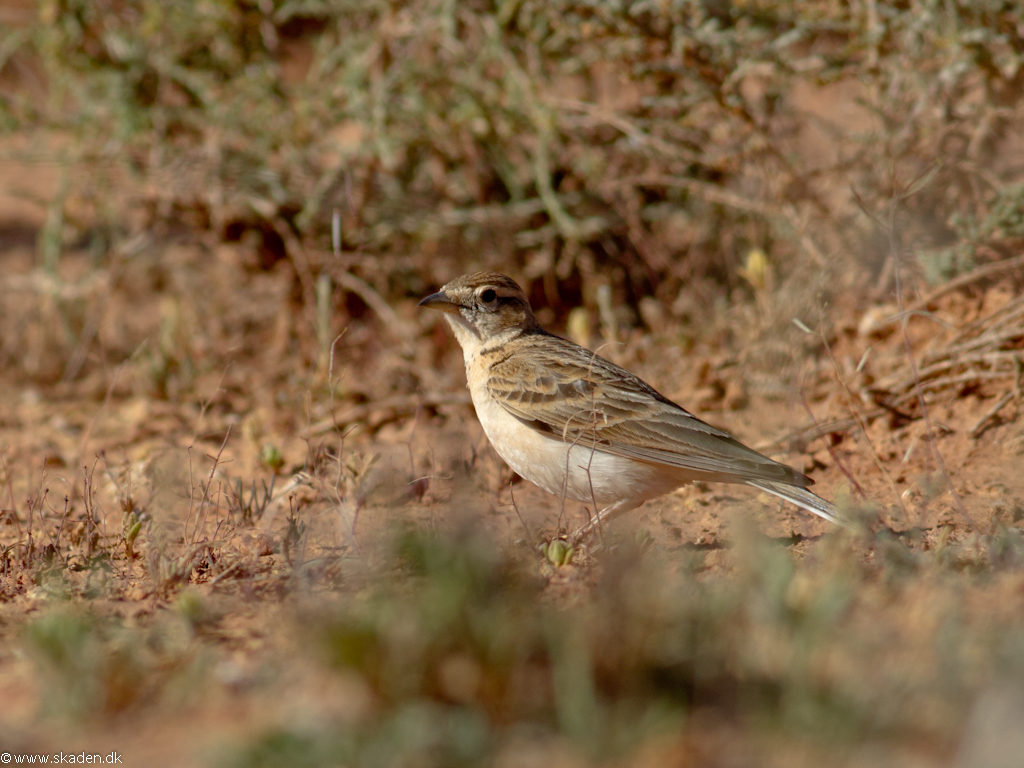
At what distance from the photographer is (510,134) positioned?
23.4 feet

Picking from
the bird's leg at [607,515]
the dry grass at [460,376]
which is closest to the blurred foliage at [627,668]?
the dry grass at [460,376]

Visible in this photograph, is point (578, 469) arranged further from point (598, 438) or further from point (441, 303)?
point (441, 303)

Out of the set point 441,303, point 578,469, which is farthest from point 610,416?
point 441,303

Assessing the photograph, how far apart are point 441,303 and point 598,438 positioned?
1.26 m

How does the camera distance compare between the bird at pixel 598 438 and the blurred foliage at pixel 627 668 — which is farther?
the bird at pixel 598 438

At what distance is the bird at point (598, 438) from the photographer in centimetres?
420

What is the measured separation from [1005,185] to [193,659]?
5.26 meters

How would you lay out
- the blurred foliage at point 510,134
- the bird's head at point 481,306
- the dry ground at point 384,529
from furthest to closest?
the blurred foliage at point 510,134 → the bird's head at point 481,306 → the dry ground at point 384,529

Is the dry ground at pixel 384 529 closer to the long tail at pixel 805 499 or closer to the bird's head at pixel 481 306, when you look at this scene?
the long tail at pixel 805 499

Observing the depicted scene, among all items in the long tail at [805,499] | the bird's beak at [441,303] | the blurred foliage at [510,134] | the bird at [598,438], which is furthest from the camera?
the blurred foliage at [510,134]

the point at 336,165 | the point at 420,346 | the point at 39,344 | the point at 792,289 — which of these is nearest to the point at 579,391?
the point at 792,289

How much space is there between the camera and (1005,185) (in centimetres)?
573

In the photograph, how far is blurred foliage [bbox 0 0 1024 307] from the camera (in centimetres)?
612

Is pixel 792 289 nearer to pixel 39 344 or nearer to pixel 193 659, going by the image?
pixel 193 659
